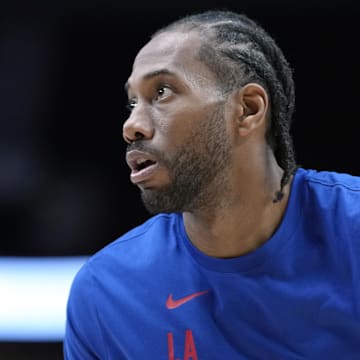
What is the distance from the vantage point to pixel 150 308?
5.98ft

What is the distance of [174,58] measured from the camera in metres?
1.76

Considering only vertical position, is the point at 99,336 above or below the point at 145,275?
below

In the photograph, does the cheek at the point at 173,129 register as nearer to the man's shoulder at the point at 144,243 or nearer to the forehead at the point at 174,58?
the forehead at the point at 174,58

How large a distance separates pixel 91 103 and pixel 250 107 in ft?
7.53

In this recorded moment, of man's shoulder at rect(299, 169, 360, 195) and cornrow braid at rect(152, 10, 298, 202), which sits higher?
cornrow braid at rect(152, 10, 298, 202)

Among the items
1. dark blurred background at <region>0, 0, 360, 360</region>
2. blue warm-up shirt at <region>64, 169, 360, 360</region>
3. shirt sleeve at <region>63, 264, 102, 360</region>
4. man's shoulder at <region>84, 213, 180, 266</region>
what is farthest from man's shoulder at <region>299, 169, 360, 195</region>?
dark blurred background at <region>0, 0, 360, 360</region>

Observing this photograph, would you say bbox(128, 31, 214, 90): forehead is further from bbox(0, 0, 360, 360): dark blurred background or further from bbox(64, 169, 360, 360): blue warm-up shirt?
bbox(0, 0, 360, 360): dark blurred background

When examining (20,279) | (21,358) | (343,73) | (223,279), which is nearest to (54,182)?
(20,279)

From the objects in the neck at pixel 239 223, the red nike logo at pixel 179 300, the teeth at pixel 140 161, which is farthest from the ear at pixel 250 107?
the red nike logo at pixel 179 300

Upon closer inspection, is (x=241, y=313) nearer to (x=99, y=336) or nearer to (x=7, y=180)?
(x=99, y=336)

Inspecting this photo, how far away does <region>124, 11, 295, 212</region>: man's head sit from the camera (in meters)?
1.73

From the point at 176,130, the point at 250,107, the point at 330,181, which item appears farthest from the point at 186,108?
the point at 330,181

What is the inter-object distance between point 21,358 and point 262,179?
210 cm

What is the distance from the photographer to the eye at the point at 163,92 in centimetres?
174
